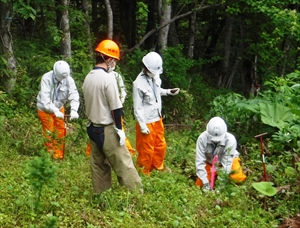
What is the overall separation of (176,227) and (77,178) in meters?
1.93

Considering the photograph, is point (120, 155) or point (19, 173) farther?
point (19, 173)

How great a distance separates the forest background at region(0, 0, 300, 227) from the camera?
5.06 meters

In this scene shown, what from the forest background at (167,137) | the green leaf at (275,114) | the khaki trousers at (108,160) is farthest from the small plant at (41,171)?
the green leaf at (275,114)

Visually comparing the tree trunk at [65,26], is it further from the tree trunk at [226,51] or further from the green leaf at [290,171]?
the tree trunk at [226,51]

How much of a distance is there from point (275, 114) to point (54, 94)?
3.67 m

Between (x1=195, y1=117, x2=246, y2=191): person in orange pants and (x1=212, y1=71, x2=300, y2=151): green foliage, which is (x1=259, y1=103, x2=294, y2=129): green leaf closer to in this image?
(x1=212, y1=71, x2=300, y2=151): green foliage

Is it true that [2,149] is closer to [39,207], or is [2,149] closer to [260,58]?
[39,207]

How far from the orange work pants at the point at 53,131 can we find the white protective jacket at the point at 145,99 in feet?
4.14

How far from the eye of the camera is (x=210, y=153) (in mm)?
6309

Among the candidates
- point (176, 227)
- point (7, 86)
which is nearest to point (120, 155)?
point (176, 227)

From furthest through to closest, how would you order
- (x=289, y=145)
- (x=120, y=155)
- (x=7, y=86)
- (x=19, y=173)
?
(x=7, y=86)
(x=289, y=145)
(x=19, y=173)
(x=120, y=155)

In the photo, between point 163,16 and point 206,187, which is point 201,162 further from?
point 163,16

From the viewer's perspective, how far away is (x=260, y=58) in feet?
52.1

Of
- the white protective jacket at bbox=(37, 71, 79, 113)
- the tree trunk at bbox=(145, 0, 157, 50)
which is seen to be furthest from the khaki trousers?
the tree trunk at bbox=(145, 0, 157, 50)
